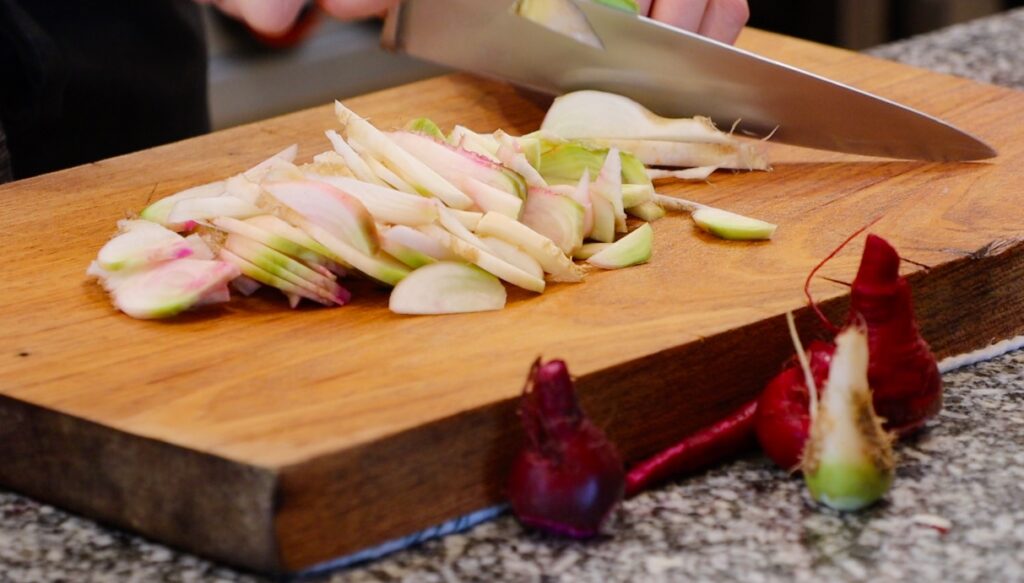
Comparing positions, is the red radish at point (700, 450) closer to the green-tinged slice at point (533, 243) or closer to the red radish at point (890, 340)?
the red radish at point (890, 340)

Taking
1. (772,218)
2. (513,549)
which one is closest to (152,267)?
(513,549)

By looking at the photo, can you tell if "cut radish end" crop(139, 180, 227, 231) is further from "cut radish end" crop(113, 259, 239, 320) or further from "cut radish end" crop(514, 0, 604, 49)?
"cut radish end" crop(514, 0, 604, 49)

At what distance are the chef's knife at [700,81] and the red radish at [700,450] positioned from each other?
56 centimetres

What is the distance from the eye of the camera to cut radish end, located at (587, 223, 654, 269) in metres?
1.29

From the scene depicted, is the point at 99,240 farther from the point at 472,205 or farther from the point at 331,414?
the point at 331,414

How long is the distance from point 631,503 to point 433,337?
8.2 inches

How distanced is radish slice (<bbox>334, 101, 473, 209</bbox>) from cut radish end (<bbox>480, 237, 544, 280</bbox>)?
6 cm

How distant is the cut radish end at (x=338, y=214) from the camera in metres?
1.21

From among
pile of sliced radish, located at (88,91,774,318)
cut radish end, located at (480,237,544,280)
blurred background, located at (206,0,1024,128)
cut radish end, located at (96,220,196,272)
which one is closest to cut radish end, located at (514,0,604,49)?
pile of sliced radish, located at (88,91,774,318)

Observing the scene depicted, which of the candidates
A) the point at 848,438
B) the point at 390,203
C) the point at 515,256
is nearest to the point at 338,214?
the point at 390,203

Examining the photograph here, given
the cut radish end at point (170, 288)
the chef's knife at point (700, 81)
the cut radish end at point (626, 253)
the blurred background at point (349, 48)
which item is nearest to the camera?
the cut radish end at point (170, 288)

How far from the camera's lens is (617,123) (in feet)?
5.18

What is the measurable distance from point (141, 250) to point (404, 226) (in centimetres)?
23

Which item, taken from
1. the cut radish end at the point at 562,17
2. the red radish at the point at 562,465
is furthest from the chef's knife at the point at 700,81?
the red radish at the point at 562,465
